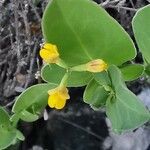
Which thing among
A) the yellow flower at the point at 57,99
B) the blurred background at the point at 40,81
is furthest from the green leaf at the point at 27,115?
the yellow flower at the point at 57,99

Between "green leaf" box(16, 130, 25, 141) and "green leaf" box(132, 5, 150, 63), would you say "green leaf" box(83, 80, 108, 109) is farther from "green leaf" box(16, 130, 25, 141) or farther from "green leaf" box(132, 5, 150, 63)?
"green leaf" box(16, 130, 25, 141)

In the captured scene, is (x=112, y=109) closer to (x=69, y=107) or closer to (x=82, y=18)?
(x=82, y=18)

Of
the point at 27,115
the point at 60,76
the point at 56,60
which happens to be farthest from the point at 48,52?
the point at 27,115

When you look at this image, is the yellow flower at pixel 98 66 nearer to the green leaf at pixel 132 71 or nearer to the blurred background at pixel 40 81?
the green leaf at pixel 132 71

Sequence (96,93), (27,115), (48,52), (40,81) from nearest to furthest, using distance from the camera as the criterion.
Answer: (48,52) → (96,93) → (27,115) → (40,81)

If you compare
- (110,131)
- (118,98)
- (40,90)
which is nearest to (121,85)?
(118,98)

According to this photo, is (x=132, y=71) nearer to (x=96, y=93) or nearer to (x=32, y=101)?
(x=96, y=93)

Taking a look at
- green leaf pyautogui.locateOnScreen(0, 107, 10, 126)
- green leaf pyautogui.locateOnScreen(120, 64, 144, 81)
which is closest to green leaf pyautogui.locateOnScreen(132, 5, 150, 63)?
green leaf pyautogui.locateOnScreen(120, 64, 144, 81)
